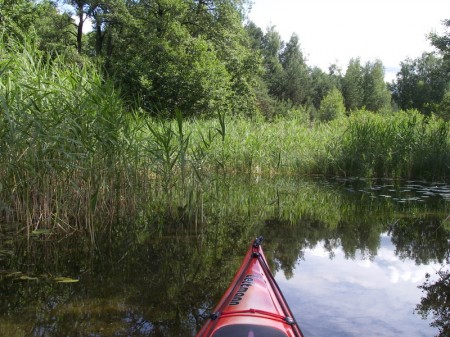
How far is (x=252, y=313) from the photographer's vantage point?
255 cm

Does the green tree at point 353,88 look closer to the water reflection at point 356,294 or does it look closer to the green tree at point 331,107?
the green tree at point 331,107

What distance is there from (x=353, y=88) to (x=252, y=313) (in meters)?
56.2

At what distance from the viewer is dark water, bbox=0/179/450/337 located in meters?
3.26

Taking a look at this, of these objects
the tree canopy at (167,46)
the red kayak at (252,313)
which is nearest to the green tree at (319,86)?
the tree canopy at (167,46)

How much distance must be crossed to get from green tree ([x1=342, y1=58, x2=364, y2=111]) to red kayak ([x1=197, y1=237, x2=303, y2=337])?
53737 millimetres

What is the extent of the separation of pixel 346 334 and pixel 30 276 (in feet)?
9.48

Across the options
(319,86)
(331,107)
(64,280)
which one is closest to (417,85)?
(319,86)

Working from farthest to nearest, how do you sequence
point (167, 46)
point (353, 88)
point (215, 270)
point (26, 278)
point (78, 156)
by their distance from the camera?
point (353, 88), point (167, 46), point (78, 156), point (215, 270), point (26, 278)

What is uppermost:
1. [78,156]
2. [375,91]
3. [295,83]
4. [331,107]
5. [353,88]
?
[353,88]

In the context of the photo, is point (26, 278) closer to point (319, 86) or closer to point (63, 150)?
point (63, 150)

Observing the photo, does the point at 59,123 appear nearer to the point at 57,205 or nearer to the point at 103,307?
the point at 57,205

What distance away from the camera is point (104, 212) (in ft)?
17.5

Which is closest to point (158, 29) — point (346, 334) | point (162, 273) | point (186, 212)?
point (186, 212)

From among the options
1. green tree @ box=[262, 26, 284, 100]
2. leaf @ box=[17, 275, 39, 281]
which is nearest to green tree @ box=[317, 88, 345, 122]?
green tree @ box=[262, 26, 284, 100]
